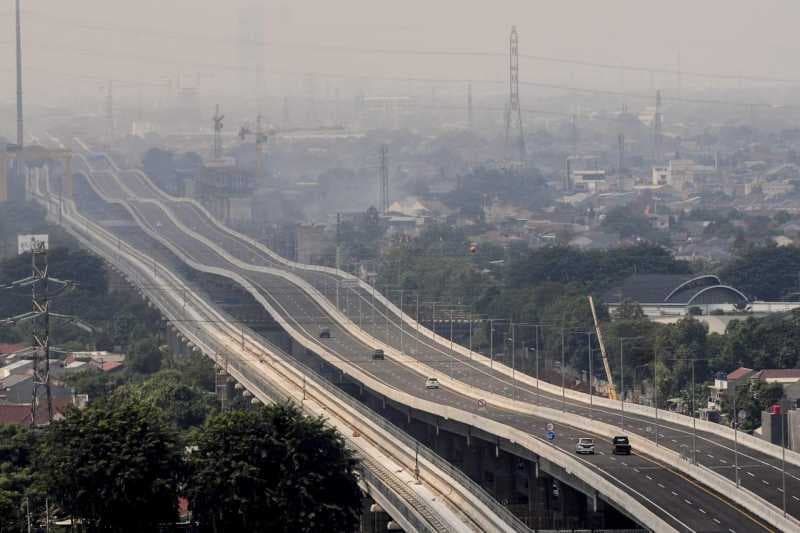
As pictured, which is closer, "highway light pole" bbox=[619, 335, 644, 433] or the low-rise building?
"highway light pole" bbox=[619, 335, 644, 433]

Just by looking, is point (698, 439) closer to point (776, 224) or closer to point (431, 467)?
point (431, 467)

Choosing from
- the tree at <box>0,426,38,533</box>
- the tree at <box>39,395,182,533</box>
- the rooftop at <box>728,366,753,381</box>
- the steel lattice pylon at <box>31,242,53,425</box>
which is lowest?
the rooftop at <box>728,366,753,381</box>

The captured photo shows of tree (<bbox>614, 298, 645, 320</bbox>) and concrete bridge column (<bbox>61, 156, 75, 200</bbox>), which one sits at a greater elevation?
concrete bridge column (<bbox>61, 156, 75, 200</bbox>)

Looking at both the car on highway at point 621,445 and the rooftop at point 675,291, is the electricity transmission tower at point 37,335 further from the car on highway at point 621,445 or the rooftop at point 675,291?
the rooftop at point 675,291

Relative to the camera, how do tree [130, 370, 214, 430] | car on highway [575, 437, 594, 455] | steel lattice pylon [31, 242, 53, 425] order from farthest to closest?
1. tree [130, 370, 214, 430]
2. car on highway [575, 437, 594, 455]
3. steel lattice pylon [31, 242, 53, 425]

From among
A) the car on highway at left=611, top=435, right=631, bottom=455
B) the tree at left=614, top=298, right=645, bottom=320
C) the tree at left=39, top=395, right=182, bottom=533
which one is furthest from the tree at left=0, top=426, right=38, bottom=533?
the tree at left=614, top=298, right=645, bottom=320

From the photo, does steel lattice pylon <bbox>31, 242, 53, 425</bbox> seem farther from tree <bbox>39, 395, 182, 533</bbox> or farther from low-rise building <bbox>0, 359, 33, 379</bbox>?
low-rise building <bbox>0, 359, 33, 379</bbox>

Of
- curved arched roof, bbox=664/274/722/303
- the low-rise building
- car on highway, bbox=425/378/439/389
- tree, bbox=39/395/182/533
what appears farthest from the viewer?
curved arched roof, bbox=664/274/722/303
